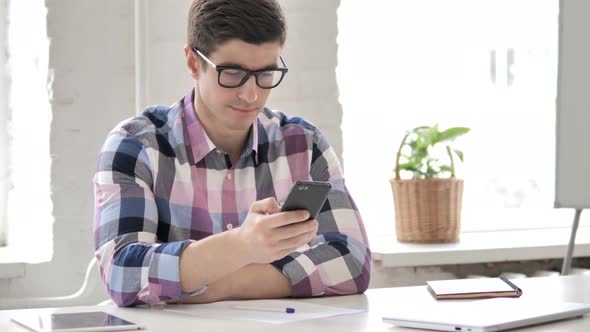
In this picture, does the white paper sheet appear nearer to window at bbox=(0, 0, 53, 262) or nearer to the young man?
the young man

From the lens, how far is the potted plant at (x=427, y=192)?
3184 mm

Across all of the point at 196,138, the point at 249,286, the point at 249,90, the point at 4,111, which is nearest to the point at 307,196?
the point at 249,286

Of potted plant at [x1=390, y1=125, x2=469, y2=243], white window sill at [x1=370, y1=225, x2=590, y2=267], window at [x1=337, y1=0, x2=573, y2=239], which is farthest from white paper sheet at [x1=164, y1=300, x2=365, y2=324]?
window at [x1=337, y1=0, x2=573, y2=239]

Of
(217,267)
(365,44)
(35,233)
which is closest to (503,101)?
(365,44)

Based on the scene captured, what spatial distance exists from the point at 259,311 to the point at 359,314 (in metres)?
0.18

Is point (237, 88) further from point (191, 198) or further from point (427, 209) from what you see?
point (427, 209)

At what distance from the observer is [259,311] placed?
165cm

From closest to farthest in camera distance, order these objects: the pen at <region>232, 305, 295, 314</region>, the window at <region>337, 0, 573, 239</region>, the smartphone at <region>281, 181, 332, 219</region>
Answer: the smartphone at <region>281, 181, 332, 219</region>
the pen at <region>232, 305, 295, 314</region>
the window at <region>337, 0, 573, 239</region>

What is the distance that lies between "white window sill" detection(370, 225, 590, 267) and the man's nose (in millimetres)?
1273

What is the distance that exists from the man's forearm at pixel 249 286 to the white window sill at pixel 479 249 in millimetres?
1255

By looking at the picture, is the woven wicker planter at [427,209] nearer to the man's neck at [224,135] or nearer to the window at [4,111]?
the man's neck at [224,135]

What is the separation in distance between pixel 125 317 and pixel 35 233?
1551mm

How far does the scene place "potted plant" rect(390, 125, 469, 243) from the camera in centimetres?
318

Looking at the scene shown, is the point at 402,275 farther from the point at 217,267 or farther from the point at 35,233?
the point at 217,267
